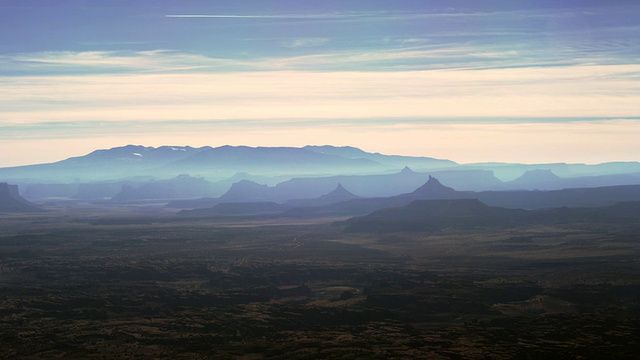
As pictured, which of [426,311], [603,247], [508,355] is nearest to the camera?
[508,355]

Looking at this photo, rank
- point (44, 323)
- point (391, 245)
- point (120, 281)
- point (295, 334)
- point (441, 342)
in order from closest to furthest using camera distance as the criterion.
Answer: point (441, 342), point (295, 334), point (44, 323), point (120, 281), point (391, 245)

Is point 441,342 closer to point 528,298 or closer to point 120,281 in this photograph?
point 528,298

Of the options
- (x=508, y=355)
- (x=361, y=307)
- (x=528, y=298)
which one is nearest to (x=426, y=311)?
(x=361, y=307)

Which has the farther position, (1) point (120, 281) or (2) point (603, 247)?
(2) point (603, 247)

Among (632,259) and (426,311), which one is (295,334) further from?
(632,259)

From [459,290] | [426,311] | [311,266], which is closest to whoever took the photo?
[426,311]

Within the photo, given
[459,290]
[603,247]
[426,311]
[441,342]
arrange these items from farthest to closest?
1. [603,247]
2. [459,290]
3. [426,311]
4. [441,342]

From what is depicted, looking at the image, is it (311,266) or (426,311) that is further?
(311,266)

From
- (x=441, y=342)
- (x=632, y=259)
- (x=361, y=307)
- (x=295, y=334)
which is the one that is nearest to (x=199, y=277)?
(x=361, y=307)
